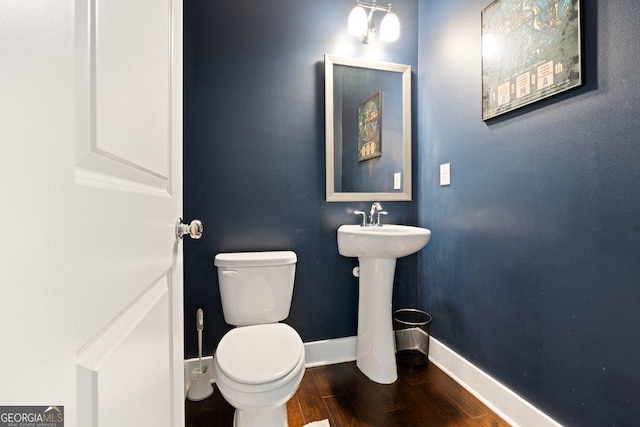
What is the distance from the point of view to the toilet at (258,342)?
98cm

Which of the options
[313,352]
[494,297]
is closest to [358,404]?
[313,352]

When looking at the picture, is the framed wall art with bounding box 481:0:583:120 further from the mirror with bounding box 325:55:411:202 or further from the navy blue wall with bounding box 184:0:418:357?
the navy blue wall with bounding box 184:0:418:357

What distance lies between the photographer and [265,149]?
167 centimetres

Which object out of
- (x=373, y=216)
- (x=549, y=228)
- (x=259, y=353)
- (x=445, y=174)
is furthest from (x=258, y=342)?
(x=445, y=174)

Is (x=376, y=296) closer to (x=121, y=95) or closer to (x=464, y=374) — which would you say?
(x=464, y=374)

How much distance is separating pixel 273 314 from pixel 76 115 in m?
1.37

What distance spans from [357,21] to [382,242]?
4.30 ft

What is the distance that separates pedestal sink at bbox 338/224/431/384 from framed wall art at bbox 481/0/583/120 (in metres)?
0.73

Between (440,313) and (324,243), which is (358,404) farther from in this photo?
(324,243)

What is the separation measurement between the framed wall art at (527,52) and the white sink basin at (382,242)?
2.24 feet

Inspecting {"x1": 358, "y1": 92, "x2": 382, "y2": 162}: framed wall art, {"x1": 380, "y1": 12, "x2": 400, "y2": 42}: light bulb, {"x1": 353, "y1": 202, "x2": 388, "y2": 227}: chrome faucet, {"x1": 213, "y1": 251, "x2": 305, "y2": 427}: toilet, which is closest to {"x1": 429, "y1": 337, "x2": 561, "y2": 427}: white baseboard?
{"x1": 353, "y1": 202, "x2": 388, "y2": 227}: chrome faucet

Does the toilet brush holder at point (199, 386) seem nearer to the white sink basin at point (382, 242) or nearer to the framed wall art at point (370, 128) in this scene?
the white sink basin at point (382, 242)

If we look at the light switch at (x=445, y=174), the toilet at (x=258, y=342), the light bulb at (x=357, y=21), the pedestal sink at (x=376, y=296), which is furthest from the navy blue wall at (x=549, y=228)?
the toilet at (x=258, y=342)

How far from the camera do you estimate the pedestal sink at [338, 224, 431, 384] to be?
4.93ft
